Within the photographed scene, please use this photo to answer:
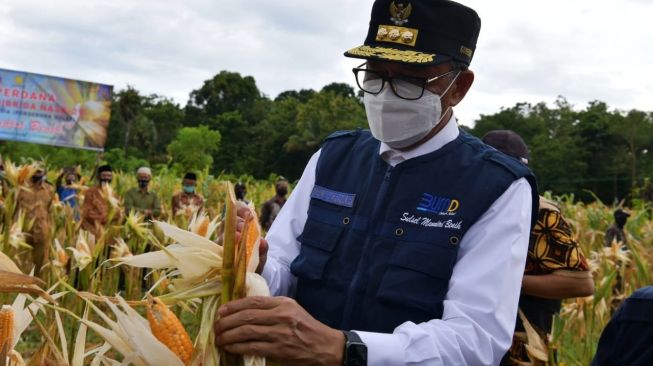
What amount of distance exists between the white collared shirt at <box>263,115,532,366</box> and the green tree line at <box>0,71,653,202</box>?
3754 cm

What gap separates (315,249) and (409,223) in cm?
26

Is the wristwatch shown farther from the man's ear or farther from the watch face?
the man's ear

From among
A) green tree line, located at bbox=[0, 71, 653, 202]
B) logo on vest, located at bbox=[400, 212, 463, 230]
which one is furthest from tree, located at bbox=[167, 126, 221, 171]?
logo on vest, located at bbox=[400, 212, 463, 230]

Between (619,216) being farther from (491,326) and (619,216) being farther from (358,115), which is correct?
(358,115)

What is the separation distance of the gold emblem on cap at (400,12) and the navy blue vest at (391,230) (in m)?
0.35

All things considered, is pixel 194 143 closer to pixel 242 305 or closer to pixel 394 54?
pixel 394 54

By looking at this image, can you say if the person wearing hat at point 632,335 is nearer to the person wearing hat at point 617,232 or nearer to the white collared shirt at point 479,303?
the white collared shirt at point 479,303

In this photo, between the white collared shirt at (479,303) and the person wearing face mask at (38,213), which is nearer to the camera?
the white collared shirt at (479,303)

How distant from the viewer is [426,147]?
6.31ft

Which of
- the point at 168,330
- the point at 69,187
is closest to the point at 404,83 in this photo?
the point at 168,330

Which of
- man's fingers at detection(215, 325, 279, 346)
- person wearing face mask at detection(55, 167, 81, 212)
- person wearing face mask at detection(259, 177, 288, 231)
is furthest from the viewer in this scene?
person wearing face mask at detection(55, 167, 81, 212)

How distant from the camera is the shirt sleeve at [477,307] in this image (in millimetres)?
1515

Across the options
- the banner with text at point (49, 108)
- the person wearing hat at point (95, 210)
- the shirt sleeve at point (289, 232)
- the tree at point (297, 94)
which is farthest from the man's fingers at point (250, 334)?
the tree at point (297, 94)

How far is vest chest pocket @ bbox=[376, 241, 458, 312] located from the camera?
1.69 metres
